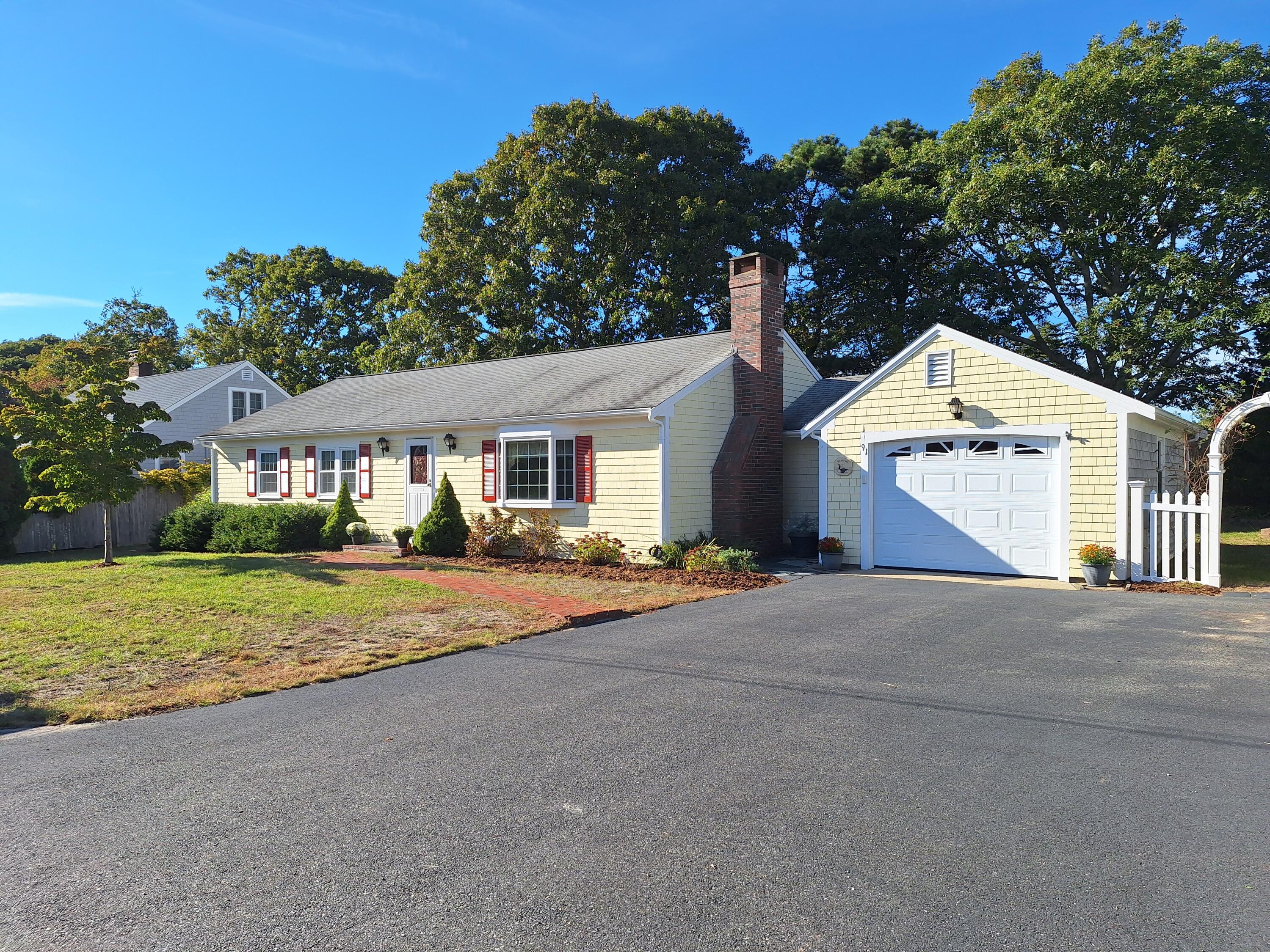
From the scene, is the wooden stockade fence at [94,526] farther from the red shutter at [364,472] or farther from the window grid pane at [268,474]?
the red shutter at [364,472]

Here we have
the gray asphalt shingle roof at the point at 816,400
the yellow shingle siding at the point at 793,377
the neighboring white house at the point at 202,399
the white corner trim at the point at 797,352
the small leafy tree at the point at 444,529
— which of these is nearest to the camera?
the small leafy tree at the point at 444,529

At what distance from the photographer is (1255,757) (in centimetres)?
450

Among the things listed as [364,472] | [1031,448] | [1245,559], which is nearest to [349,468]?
[364,472]

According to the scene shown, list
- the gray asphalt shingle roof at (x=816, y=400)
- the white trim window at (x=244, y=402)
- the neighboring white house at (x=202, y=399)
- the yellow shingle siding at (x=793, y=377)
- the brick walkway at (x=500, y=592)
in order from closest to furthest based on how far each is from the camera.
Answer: the brick walkway at (x=500, y=592) < the gray asphalt shingle roof at (x=816, y=400) < the yellow shingle siding at (x=793, y=377) < the neighboring white house at (x=202, y=399) < the white trim window at (x=244, y=402)

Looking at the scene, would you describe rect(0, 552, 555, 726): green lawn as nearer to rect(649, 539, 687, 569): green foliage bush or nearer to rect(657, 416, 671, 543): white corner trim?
rect(649, 539, 687, 569): green foliage bush

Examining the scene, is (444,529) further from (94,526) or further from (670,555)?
(94,526)

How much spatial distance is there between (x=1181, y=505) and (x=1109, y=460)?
1.10 meters

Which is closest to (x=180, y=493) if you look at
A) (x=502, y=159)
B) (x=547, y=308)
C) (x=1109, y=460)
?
(x=547, y=308)

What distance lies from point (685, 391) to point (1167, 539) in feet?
25.6

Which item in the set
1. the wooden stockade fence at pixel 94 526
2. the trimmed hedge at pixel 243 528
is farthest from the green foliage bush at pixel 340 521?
Result: the wooden stockade fence at pixel 94 526

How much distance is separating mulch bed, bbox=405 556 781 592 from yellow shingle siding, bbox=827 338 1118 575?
264cm

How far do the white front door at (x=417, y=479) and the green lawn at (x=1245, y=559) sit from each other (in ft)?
48.0

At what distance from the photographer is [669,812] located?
380cm

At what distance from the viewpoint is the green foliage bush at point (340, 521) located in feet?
57.6
